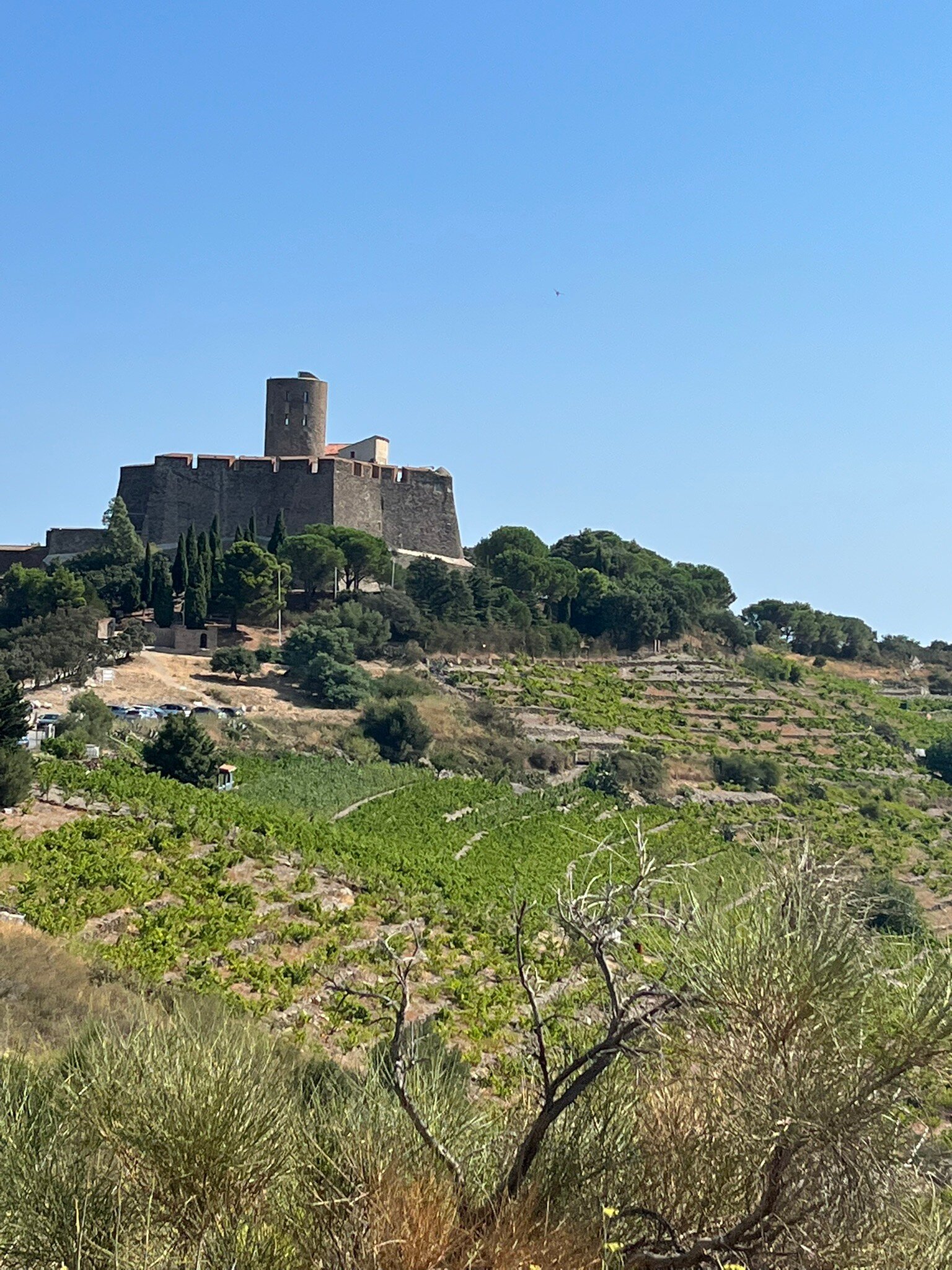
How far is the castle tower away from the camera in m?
44.2

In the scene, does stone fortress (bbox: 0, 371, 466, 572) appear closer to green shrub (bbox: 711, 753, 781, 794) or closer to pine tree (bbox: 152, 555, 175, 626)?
pine tree (bbox: 152, 555, 175, 626)

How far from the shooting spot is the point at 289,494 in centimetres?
4131

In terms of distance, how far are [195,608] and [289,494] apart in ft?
35.1

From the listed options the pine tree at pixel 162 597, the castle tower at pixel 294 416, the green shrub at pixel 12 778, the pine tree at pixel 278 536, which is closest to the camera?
the green shrub at pixel 12 778

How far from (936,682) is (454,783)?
34782 millimetres

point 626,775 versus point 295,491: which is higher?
point 295,491

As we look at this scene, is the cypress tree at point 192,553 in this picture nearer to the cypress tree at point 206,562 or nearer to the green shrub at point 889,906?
the cypress tree at point 206,562

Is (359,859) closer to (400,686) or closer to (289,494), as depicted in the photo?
(400,686)

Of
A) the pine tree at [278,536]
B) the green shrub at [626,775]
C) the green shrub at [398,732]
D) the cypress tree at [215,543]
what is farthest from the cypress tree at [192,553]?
the green shrub at [626,775]

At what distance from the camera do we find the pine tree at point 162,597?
31.9 m

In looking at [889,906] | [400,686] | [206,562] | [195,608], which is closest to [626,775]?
[400,686]

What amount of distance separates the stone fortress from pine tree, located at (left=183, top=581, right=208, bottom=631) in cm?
878

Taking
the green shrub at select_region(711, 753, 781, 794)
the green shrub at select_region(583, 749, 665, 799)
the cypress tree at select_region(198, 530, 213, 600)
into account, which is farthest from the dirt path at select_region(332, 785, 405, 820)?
the cypress tree at select_region(198, 530, 213, 600)

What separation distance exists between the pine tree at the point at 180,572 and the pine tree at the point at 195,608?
6.26 ft
